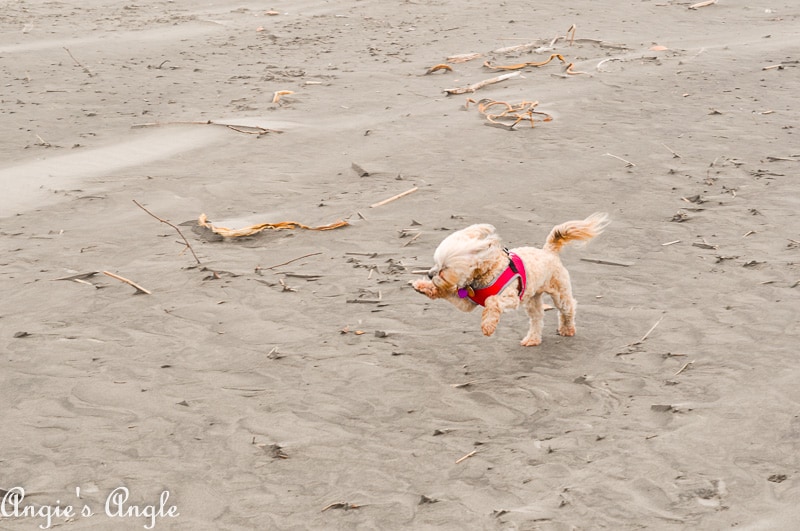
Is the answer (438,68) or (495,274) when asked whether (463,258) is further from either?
(438,68)

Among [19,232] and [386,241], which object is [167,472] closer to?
[386,241]

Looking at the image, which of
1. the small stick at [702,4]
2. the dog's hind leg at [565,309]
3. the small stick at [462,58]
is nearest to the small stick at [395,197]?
the dog's hind leg at [565,309]

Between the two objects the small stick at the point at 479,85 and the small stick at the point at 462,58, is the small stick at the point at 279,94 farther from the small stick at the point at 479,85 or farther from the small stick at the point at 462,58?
the small stick at the point at 462,58

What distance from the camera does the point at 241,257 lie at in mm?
7484

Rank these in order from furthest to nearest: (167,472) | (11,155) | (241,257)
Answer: (11,155), (241,257), (167,472)

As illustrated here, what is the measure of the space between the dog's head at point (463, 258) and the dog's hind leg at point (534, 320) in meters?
0.73

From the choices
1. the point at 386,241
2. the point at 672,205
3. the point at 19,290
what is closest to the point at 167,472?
the point at 19,290

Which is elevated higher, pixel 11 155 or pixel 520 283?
pixel 520 283

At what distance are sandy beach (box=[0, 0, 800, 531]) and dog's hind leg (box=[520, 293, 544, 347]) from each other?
62mm

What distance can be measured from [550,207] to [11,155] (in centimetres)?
622

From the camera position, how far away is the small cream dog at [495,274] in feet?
16.8

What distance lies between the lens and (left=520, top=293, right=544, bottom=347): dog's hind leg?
19.2 ft

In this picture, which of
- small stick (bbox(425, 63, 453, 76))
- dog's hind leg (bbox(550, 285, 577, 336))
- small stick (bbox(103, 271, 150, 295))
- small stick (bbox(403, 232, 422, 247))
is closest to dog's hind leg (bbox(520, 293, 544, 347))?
dog's hind leg (bbox(550, 285, 577, 336))

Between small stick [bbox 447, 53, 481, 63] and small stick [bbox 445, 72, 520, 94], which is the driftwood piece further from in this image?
small stick [bbox 447, 53, 481, 63]
